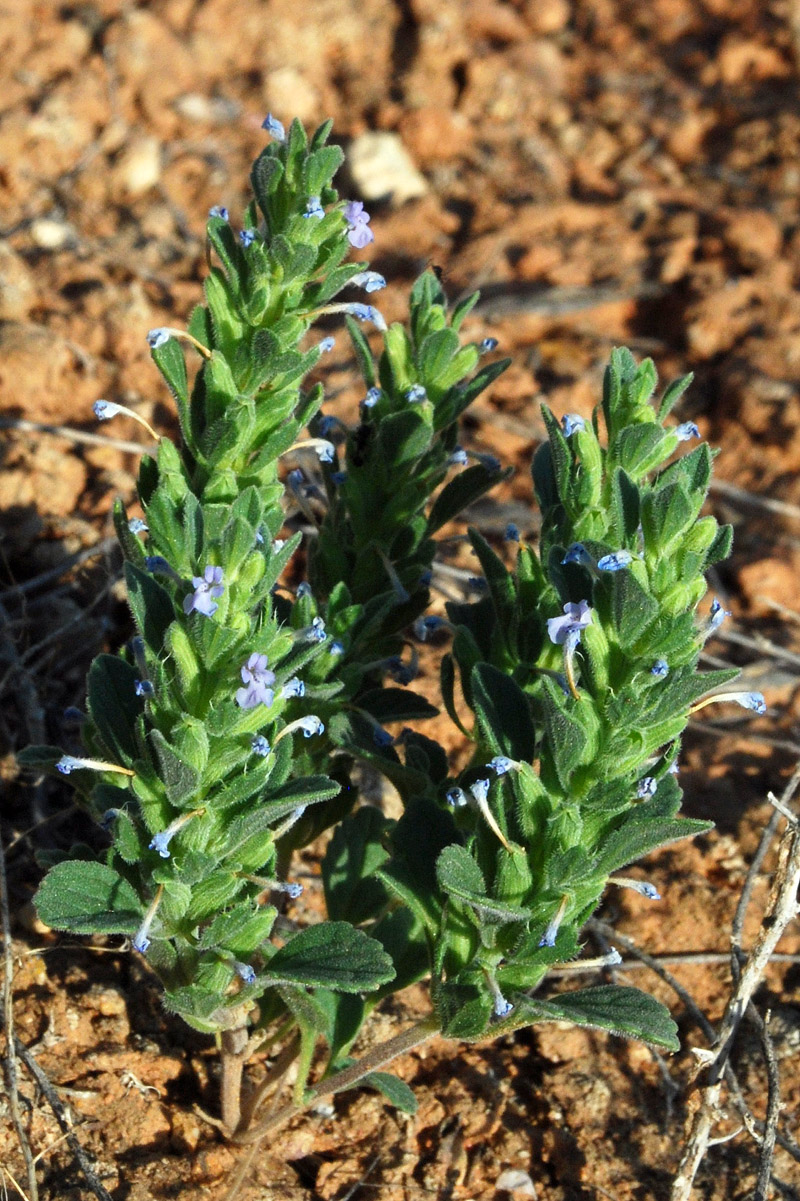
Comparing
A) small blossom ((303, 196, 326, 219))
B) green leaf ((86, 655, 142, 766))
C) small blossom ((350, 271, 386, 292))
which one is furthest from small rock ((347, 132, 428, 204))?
green leaf ((86, 655, 142, 766))

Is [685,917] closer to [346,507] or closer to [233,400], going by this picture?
[346,507]

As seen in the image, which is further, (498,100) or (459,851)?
(498,100)

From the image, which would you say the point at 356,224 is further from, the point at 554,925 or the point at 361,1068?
the point at 361,1068

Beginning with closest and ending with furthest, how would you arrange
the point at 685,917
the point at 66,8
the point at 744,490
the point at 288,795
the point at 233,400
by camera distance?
the point at 288,795 → the point at 233,400 → the point at 685,917 → the point at 744,490 → the point at 66,8

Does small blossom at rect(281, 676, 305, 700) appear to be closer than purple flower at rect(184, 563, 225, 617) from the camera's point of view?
No

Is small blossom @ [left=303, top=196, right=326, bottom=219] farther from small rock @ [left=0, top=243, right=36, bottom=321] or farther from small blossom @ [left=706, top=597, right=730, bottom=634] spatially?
small rock @ [left=0, top=243, right=36, bottom=321]

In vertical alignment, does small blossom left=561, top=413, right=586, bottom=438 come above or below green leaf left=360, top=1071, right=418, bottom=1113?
above

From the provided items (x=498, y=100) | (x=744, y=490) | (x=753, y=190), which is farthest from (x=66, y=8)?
(x=744, y=490)
